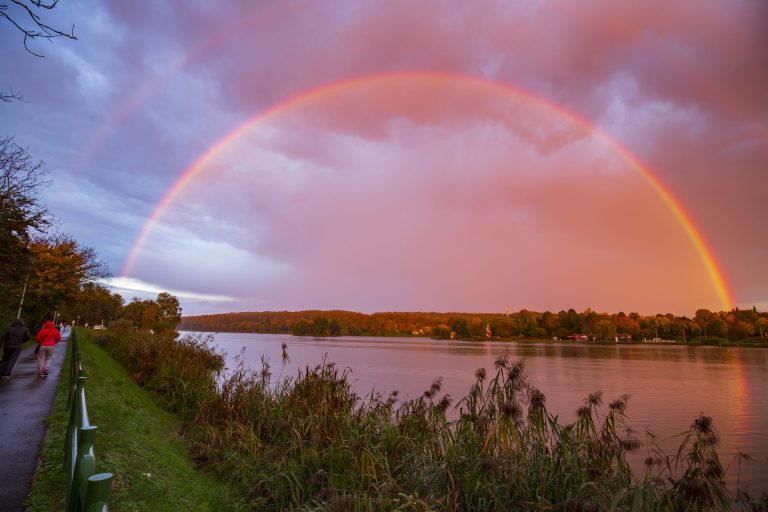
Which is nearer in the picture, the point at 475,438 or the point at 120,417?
the point at 475,438

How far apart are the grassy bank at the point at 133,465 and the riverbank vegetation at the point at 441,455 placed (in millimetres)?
704

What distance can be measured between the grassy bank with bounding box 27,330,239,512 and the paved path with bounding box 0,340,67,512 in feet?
0.54

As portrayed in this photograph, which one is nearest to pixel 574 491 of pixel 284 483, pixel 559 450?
pixel 559 450

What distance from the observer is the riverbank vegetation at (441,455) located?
20.4 ft

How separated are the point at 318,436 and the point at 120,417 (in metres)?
4.66

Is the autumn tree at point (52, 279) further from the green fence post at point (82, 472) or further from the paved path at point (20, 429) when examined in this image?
the green fence post at point (82, 472)

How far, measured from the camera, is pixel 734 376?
144ft

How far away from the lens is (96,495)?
2146mm

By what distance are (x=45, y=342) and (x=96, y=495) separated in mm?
16207

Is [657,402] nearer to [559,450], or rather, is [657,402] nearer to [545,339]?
A: [559,450]

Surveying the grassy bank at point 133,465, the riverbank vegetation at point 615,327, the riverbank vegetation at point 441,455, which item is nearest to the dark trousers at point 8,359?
the grassy bank at point 133,465


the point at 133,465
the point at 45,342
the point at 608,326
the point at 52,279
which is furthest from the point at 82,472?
the point at 608,326

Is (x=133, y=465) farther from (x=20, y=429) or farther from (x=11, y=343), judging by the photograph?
(x=11, y=343)

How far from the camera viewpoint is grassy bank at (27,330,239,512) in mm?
6148
